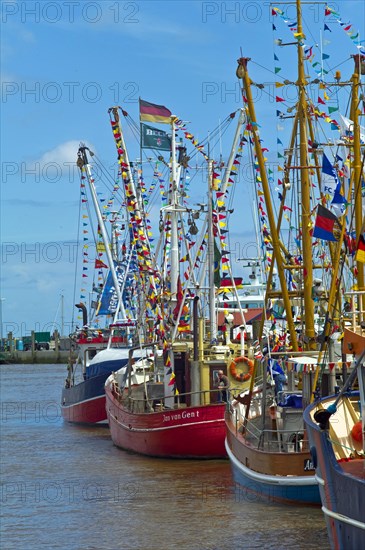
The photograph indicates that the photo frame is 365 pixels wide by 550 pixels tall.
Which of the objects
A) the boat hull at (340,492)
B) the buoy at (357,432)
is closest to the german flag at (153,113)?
the buoy at (357,432)

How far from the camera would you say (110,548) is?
70.0ft

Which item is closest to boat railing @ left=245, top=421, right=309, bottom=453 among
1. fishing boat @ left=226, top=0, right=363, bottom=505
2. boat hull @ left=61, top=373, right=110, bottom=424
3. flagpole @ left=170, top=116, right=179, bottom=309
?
fishing boat @ left=226, top=0, right=363, bottom=505

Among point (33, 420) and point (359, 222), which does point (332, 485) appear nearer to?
point (359, 222)

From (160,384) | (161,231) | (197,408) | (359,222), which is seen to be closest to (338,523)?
(359,222)

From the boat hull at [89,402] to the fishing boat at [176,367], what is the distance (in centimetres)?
398

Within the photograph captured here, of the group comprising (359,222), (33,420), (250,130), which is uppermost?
(250,130)

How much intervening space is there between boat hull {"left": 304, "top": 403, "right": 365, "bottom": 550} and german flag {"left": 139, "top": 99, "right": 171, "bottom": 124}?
24.9 meters

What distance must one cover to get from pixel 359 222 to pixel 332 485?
10.3 m

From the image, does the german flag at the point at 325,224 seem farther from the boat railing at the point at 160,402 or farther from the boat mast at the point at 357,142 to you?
the boat railing at the point at 160,402

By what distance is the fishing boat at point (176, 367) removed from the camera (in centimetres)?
3244

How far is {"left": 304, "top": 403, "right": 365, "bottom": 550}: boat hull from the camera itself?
15.3 m

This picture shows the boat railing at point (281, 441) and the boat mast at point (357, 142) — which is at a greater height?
the boat mast at point (357, 142)

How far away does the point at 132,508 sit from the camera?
25391 millimetres

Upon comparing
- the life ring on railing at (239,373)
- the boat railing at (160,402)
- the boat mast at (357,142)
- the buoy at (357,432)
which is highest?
the boat mast at (357,142)
